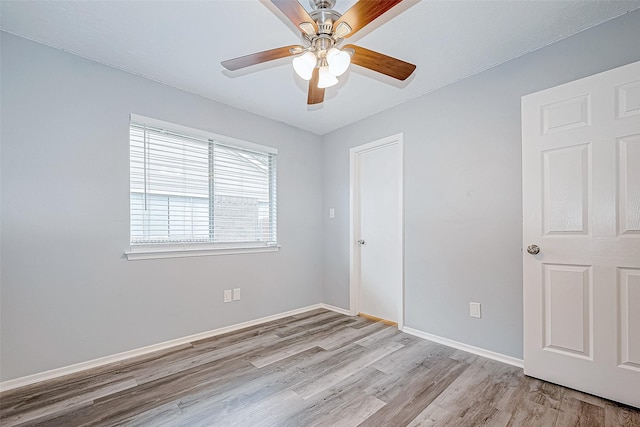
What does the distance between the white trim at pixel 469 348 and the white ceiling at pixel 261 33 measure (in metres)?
2.38

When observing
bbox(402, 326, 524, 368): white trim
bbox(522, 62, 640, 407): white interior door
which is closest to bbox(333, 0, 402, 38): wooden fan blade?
bbox(522, 62, 640, 407): white interior door

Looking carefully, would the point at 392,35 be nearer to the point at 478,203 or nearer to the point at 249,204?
the point at 478,203

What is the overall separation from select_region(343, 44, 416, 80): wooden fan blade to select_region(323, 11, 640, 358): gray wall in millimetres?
1127

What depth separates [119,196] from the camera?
93.0 inches

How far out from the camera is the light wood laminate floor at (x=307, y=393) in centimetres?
163

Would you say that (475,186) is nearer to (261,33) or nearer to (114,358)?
(261,33)

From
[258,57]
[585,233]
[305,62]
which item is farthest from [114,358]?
[585,233]

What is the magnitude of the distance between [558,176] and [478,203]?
0.60m

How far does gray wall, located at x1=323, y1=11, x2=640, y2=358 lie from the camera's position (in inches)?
81.1

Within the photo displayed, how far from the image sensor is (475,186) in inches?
97.9

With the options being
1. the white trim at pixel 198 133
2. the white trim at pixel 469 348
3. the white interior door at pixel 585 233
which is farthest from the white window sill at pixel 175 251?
the white interior door at pixel 585 233

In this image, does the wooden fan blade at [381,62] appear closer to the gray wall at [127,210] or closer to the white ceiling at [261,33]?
the white ceiling at [261,33]

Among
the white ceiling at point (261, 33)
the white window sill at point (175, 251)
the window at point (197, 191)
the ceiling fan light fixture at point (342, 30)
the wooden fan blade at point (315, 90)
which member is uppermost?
the white ceiling at point (261, 33)

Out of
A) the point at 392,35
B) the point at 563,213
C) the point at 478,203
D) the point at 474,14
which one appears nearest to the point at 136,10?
the point at 392,35
